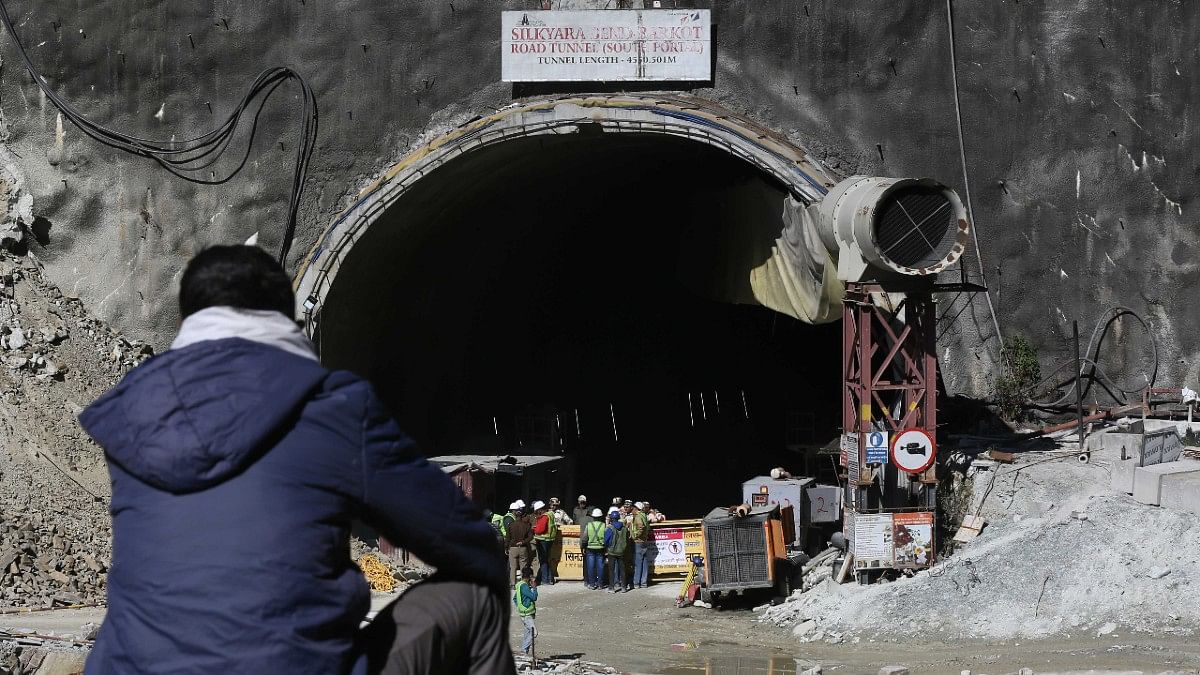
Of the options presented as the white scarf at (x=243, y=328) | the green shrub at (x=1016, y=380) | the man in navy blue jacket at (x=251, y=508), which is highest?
the white scarf at (x=243, y=328)

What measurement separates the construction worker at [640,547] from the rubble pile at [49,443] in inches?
350

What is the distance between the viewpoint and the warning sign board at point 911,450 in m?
22.0

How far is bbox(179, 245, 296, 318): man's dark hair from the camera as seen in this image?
3.49 m

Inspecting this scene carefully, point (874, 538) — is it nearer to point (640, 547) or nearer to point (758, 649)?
point (758, 649)

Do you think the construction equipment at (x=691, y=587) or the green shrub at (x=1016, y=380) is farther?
the green shrub at (x=1016, y=380)

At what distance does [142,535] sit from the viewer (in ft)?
10.7

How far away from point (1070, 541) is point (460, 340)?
17.7m

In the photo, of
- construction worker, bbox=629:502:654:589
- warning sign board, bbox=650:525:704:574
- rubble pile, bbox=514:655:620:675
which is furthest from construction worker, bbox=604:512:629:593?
rubble pile, bbox=514:655:620:675

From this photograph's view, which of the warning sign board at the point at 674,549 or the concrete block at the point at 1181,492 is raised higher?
the concrete block at the point at 1181,492

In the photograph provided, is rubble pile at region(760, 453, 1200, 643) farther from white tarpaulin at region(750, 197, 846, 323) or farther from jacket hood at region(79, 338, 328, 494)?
jacket hood at region(79, 338, 328, 494)

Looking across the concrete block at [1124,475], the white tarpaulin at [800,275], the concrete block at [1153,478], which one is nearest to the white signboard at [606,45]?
the white tarpaulin at [800,275]

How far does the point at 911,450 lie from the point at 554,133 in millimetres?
9464

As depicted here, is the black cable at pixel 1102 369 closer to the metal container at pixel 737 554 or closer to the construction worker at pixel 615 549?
the metal container at pixel 737 554

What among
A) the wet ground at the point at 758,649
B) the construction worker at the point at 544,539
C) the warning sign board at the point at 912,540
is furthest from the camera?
the construction worker at the point at 544,539
